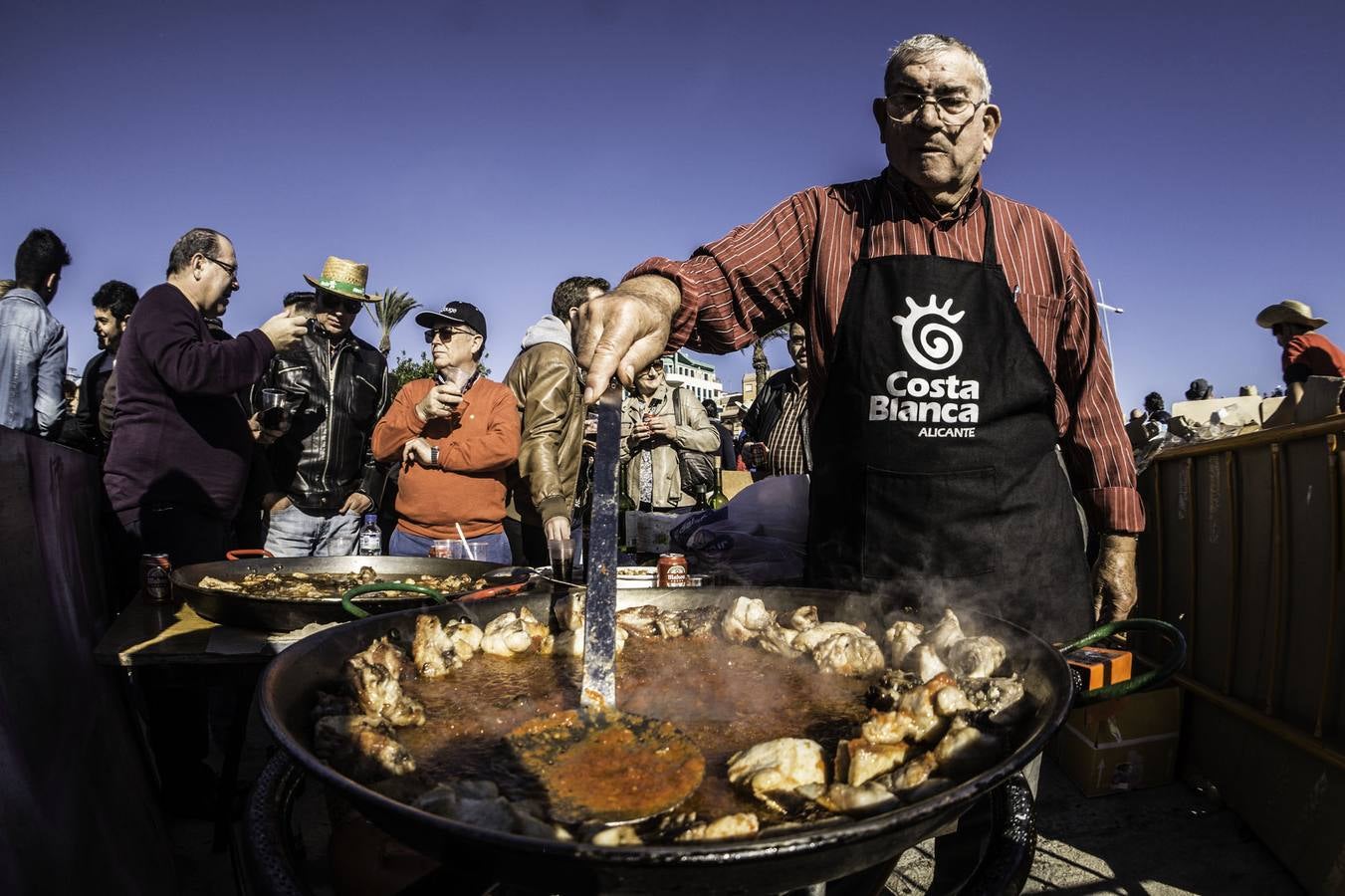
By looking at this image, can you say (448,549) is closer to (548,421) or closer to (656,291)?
(548,421)

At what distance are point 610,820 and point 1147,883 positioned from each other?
344 cm

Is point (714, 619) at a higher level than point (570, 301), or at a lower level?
lower

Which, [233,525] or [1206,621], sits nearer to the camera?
[1206,621]

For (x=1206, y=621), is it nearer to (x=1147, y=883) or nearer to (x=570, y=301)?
(x=1147, y=883)

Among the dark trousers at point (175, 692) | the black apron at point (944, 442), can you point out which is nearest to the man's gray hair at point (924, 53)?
the black apron at point (944, 442)

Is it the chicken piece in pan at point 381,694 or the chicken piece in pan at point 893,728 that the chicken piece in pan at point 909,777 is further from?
the chicken piece in pan at point 381,694

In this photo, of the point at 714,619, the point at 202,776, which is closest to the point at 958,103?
the point at 714,619

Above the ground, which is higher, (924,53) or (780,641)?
(924,53)

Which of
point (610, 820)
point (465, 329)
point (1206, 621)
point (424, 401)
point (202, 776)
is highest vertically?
point (465, 329)

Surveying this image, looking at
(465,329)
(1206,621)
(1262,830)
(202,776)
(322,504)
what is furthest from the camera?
(322,504)

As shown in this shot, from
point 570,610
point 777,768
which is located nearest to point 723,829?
point 777,768

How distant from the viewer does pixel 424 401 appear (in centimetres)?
448

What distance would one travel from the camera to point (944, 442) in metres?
Answer: 2.23

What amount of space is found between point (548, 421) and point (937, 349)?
300 centimetres
